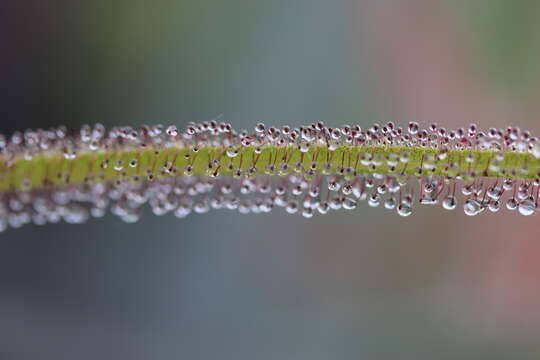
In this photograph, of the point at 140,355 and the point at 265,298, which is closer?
the point at 140,355

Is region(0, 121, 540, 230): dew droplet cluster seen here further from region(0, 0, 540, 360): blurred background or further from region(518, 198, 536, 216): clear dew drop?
region(0, 0, 540, 360): blurred background

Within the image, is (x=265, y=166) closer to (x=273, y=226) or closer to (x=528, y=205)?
(x=528, y=205)

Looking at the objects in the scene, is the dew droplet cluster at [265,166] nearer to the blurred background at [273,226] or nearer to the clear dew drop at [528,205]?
the clear dew drop at [528,205]

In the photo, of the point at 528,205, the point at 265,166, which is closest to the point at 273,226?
the point at 265,166

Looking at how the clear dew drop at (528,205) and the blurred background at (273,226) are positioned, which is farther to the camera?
the blurred background at (273,226)

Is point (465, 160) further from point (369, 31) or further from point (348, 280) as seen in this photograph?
point (369, 31)

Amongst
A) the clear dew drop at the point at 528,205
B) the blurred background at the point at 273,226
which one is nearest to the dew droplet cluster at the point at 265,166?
the clear dew drop at the point at 528,205

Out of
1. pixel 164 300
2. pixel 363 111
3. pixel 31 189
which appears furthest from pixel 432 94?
pixel 31 189
